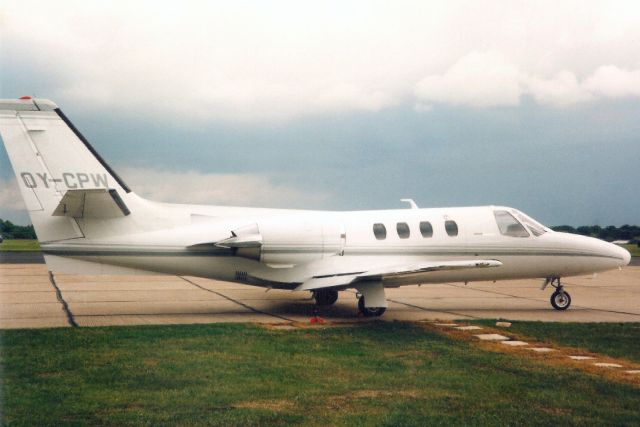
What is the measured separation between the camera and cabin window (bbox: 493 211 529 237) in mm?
18078

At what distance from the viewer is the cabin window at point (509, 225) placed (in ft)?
59.3

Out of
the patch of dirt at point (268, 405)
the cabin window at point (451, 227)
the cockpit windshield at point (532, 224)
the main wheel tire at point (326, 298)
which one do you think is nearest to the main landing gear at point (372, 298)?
the main wheel tire at point (326, 298)

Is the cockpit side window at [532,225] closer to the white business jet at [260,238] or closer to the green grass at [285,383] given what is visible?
the white business jet at [260,238]

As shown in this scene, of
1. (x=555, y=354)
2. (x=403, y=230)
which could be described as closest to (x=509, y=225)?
(x=403, y=230)

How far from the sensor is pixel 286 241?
1617cm

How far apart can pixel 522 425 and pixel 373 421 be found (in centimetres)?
163

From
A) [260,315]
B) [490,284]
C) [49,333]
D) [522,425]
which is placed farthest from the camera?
[490,284]

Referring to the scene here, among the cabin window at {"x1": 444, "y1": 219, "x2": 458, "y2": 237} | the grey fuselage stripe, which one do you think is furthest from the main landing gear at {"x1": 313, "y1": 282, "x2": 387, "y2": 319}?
the cabin window at {"x1": 444, "y1": 219, "x2": 458, "y2": 237}

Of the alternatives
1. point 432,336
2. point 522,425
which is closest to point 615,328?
point 432,336

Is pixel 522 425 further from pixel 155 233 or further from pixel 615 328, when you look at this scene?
pixel 155 233

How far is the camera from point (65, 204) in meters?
14.8

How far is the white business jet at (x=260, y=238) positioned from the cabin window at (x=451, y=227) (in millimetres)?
30

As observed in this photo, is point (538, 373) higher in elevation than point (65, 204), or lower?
lower

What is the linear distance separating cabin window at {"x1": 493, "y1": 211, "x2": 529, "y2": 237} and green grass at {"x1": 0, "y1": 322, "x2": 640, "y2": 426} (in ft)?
20.0
